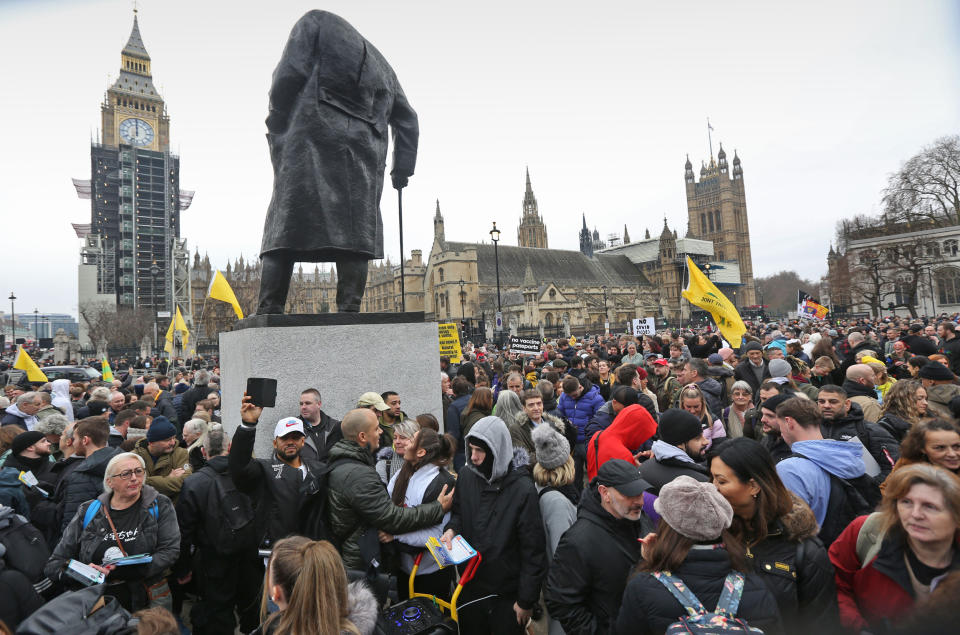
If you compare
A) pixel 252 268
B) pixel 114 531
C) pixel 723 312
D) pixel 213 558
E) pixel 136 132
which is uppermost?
pixel 136 132

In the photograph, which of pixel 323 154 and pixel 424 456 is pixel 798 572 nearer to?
pixel 424 456

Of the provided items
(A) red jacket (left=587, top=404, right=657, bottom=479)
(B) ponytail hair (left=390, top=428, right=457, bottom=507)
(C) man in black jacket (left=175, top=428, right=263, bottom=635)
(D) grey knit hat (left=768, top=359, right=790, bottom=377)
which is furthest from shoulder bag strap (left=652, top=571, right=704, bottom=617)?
(D) grey knit hat (left=768, top=359, right=790, bottom=377)

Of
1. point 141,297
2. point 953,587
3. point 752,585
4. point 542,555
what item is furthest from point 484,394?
point 141,297

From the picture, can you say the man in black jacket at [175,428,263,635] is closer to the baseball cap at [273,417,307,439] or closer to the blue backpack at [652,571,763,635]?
the baseball cap at [273,417,307,439]

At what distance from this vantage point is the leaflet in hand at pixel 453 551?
298 centimetres

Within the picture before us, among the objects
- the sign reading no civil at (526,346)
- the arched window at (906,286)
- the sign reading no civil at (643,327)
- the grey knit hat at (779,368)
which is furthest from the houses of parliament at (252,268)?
the grey knit hat at (779,368)

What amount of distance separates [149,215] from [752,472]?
86.5m

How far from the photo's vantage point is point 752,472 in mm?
2371

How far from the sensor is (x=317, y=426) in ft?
15.3

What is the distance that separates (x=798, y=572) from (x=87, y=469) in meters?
4.37

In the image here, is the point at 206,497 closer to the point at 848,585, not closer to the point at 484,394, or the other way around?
the point at 484,394

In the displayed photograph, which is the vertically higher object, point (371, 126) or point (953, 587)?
point (371, 126)

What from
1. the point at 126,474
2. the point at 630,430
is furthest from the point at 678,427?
the point at 126,474

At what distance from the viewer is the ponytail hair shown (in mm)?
3510
